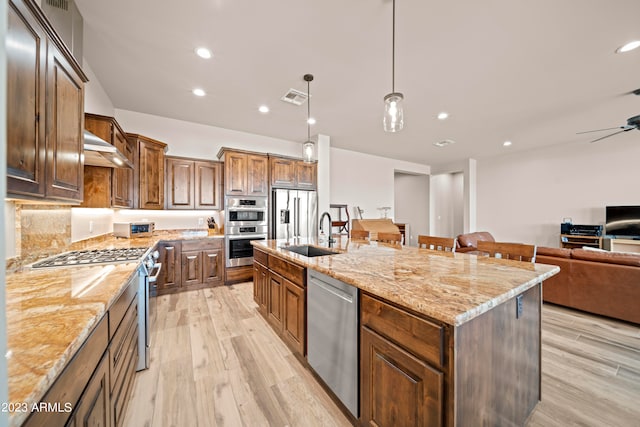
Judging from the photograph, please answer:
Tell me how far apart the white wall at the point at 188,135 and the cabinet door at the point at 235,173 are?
658 mm

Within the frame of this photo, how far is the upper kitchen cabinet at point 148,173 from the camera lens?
3.45 metres

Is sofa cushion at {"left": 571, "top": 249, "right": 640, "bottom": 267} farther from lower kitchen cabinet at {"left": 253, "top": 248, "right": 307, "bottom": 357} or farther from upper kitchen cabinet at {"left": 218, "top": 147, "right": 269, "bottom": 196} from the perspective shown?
upper kitchen cabinet at {"left": 218, "top": 147, "right": 269, "bottom": 196}

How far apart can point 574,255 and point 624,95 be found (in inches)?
100

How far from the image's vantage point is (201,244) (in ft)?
12.6

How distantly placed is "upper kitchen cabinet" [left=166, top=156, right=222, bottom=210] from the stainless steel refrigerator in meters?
1.06

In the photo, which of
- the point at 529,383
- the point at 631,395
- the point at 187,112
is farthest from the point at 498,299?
the point at 187,112

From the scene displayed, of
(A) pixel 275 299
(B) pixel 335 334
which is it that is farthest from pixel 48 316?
(A) pixel 275 299

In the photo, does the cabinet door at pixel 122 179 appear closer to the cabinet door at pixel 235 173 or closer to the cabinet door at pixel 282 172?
the cabinet door at pixel 235 173

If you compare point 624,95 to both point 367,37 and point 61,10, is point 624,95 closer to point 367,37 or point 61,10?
point 367,37

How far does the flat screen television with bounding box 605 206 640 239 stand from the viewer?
16.0 feet

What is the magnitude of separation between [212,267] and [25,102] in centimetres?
325

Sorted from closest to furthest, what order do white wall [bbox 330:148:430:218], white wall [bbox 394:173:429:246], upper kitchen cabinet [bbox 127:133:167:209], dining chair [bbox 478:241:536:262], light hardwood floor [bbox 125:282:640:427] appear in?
light hardwood floor [bbox 125:282:640:427]
dining chair [bbox 478:241:536:262]
upper kitchen cabinet [bbox 127:133:167:209]
white wall [bbox 330:148:430:218]
white wall [bbox 394:173:429:246]

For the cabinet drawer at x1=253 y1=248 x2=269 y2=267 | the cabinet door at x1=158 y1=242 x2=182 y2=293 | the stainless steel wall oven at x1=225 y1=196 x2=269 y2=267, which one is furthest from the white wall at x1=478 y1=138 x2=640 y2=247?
the cabinet door at x1=158 y1=242 x2=182 y2=293

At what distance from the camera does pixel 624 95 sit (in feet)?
11.0
